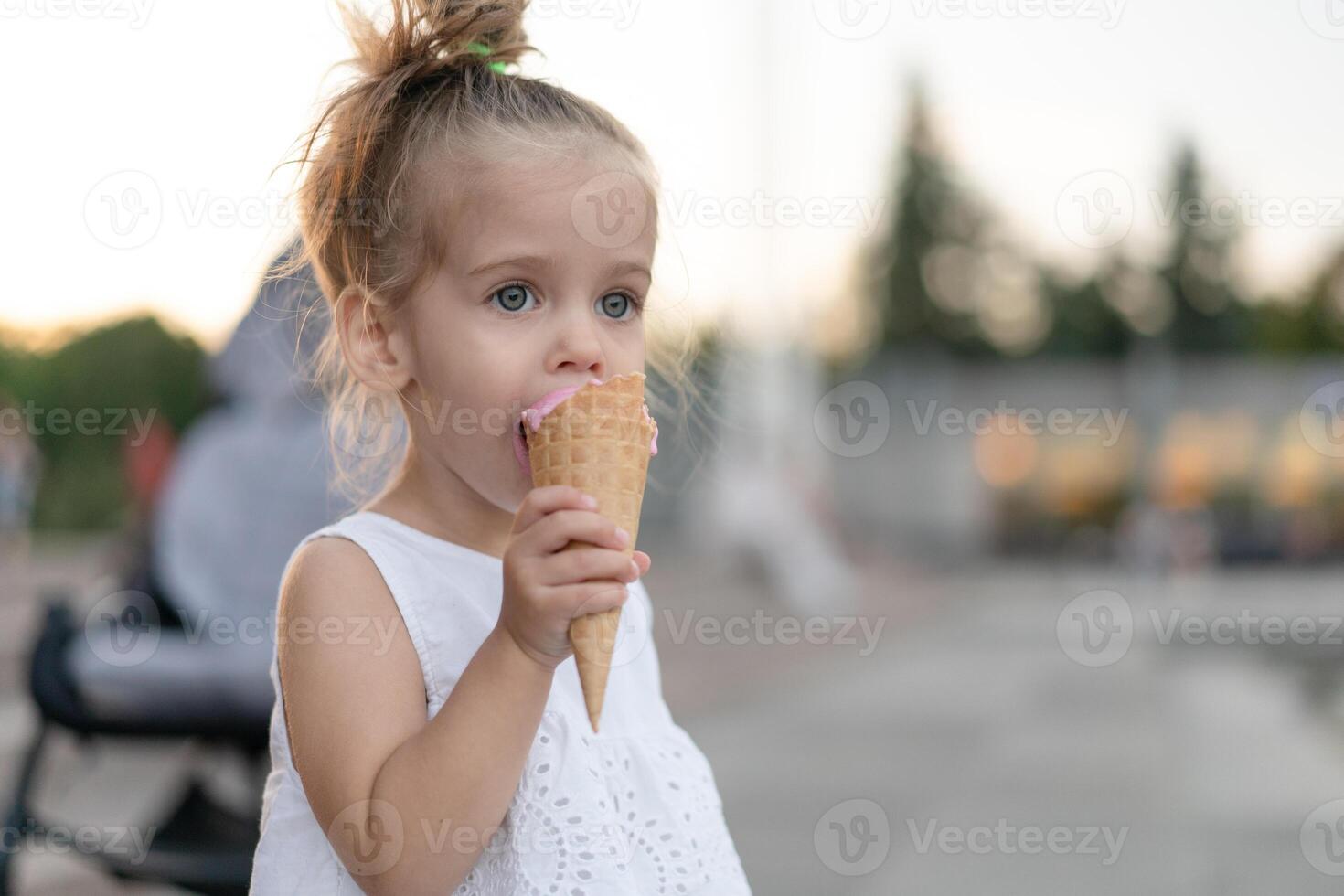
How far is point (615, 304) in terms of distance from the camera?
1619 mm

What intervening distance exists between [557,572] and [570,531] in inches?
1.7

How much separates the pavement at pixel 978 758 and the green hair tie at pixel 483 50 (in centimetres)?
220

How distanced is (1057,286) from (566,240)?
3008cm

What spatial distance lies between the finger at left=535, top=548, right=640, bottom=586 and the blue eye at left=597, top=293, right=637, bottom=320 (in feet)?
1.40

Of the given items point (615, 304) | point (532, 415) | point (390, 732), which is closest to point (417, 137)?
point (615, 304)

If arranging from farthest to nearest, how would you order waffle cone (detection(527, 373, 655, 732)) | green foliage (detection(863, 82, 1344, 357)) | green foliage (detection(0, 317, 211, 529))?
green foliage (detection(863, 82, 1344, 357)) → green foliage (detection(0, 317, 211, 529)) → waffle cone (detection(527, 373, 655, 732))

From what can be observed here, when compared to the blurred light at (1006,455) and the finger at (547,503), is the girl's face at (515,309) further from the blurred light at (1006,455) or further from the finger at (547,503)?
the blurred light at (1006,455)

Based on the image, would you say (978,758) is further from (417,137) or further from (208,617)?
(417,137)

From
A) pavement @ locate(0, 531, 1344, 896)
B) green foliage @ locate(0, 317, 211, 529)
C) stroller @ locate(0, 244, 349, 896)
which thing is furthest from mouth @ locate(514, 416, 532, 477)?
green foliage @ locate(0, 317, 211, 529)

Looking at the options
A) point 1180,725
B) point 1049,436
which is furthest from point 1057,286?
point 1180,725

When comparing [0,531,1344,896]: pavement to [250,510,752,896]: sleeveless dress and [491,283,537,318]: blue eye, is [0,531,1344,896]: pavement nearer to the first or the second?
[250,510,752,896]: sleeveless dress

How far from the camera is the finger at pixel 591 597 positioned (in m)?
1.26

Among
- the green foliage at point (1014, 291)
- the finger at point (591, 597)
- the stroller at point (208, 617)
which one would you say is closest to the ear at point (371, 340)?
the finger at point (591, 597)

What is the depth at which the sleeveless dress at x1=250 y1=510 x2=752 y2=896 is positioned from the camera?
1.50 m
